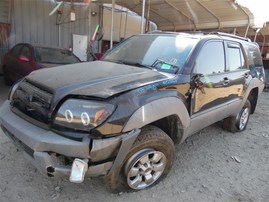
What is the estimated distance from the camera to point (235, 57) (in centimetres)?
427

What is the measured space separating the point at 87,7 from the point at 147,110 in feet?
36.5

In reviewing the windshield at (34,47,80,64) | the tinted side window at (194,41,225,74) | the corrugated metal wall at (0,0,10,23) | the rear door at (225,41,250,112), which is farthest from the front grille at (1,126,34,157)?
the corrugated metal wall at (0,0,10,23)

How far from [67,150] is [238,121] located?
3755 mm

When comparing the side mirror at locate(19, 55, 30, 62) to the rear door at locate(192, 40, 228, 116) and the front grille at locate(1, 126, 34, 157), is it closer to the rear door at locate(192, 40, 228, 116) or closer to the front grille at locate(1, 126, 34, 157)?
the front grille at locate(1, 126, 34, 157)

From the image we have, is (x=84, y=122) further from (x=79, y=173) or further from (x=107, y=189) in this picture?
(x=107, y=189)

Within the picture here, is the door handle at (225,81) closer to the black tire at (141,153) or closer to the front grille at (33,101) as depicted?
the black tire at (141,153)

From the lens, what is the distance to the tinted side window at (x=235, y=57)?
4059 millimetres

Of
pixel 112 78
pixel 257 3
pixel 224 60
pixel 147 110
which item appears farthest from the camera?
pixel 257 3

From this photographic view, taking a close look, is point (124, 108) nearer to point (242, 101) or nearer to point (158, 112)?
point (158, 112)

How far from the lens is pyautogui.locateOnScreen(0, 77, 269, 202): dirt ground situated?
106 inches

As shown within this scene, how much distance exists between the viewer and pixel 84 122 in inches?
85.6

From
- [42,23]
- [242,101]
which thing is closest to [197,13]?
[42,23]

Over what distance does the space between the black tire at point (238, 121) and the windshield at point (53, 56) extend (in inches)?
189

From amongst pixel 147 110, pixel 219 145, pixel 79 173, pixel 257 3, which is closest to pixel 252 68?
pixel 219 145
